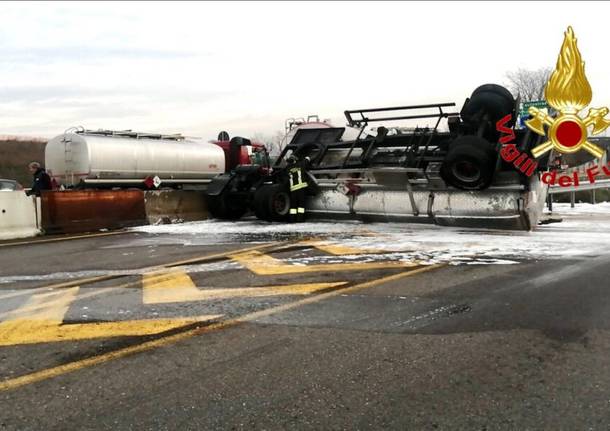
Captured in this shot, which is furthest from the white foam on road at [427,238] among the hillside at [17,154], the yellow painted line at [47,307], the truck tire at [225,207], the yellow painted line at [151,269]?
the hillside at [17,154]

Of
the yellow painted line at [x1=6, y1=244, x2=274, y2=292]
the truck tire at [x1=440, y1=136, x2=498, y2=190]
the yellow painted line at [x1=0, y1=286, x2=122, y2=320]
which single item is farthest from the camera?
the truck tire at [x1=440, y1=136, x2=498, y2=190]

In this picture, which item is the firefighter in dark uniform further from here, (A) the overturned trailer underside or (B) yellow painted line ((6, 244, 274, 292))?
(B) yellow painted line ((6, 244, 274, 292))

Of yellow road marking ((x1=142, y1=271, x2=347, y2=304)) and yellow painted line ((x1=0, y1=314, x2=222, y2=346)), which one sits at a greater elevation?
yellow road marking ((x1=142, y1=271, x2=347, y2=304))

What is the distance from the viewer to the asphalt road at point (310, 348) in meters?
3.16

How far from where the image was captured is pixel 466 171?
35.8 feet

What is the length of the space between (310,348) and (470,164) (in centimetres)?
741

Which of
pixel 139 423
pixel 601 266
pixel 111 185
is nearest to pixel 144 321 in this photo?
pixel 139 423

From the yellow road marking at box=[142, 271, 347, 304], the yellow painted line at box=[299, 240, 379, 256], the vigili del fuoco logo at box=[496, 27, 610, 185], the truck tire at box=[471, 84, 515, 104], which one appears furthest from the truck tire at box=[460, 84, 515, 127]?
the yellow road marking at box=[142, 271, 347, 304]

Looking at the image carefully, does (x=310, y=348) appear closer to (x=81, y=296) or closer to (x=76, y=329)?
(x=76, y=329)

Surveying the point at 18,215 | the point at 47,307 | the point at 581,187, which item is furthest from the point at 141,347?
the point at 581,187

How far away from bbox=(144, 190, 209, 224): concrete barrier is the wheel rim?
7104 millimetres

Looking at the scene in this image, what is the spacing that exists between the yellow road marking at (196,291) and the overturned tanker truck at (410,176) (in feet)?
18.4

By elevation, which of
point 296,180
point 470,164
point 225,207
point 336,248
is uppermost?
point 470,164

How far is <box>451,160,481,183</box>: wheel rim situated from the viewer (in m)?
10.7
